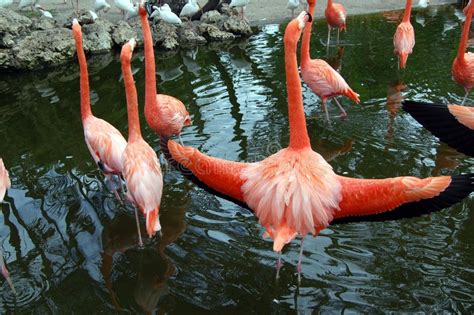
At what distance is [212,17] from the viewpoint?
10.5m

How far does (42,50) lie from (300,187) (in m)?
6.92

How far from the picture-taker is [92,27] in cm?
912

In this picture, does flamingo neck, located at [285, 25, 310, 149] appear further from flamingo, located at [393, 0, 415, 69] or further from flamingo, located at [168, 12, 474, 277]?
flamingo, located at [393, 0, 415, 69]

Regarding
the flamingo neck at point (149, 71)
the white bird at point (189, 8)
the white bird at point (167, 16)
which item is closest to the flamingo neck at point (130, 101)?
the flamingo neck at point (149, 71)

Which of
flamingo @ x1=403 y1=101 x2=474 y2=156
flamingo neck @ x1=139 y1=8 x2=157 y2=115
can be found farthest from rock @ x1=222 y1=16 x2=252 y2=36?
flamingo @ x1=403 y1=101 x2=474 y2=156

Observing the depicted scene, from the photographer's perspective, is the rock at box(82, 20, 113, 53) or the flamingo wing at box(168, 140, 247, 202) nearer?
the flamingo wing at box(168, 140, 247, 202)

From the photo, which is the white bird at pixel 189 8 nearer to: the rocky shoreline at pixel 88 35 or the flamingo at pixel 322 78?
the rocky shoreline at pixel 88 35

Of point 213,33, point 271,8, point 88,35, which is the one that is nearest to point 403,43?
point 213,33

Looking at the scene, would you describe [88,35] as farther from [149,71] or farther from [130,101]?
[130,101]

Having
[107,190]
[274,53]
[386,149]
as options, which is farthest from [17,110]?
[386,149]

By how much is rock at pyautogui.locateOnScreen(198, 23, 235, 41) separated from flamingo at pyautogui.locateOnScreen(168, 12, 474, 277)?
7038mm

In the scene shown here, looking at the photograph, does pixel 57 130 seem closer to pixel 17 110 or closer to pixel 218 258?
pixel 17 110

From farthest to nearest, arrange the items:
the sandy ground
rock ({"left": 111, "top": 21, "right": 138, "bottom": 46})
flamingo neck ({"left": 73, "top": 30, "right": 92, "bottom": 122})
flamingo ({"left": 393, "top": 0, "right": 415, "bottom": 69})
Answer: the sandy ground → rock ({"left": 111, "top": 21, "right": 138, "bottom": 46}) → flamingo ({"left": 393, "top": 0, "right": 415, "bottom": 69}) → flamingo neck ({"left": 73, "top": 30, "right": 92, "bottom": 122})

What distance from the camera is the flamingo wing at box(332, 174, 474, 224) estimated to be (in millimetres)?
2414
